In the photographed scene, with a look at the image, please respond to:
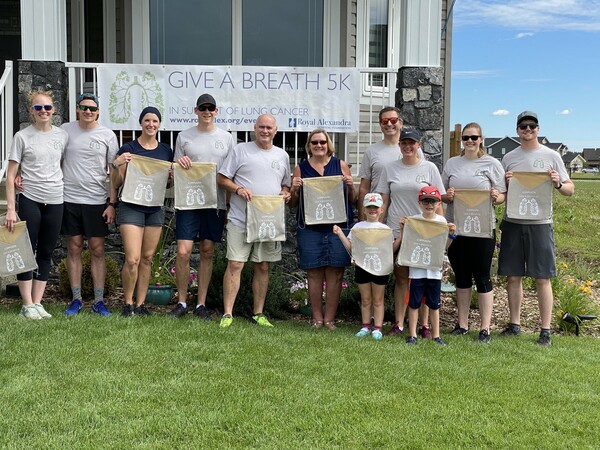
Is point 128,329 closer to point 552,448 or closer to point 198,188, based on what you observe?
point 198,188

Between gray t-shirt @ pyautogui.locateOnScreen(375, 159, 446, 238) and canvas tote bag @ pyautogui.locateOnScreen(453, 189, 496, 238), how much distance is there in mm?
216

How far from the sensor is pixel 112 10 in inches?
377

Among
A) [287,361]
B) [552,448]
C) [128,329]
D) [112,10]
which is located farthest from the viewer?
[112,10]

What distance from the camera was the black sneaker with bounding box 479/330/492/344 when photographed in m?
5.46

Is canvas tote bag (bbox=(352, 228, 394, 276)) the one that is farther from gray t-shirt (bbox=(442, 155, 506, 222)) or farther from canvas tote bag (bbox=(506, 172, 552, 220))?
canvas tote bag (bbox=(506, 172, 552, 220))

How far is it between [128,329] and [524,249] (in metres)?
3.57

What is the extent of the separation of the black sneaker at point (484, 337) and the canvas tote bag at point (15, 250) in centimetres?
406

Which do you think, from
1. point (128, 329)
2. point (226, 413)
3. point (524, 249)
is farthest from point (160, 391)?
point (524, 249)

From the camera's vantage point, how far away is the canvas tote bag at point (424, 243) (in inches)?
203

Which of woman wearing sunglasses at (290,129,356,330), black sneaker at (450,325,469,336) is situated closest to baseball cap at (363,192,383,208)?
woman wearing sunglasses at (290,129,356,330)

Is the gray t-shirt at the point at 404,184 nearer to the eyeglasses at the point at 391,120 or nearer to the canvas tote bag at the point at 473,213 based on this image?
the canvas tote bag at the point at 473,213

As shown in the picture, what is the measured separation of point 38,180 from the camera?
17.9 feet

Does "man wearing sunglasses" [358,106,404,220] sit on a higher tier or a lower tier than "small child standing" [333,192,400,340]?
higher

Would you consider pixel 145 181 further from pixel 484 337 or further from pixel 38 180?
pixel 484 337
